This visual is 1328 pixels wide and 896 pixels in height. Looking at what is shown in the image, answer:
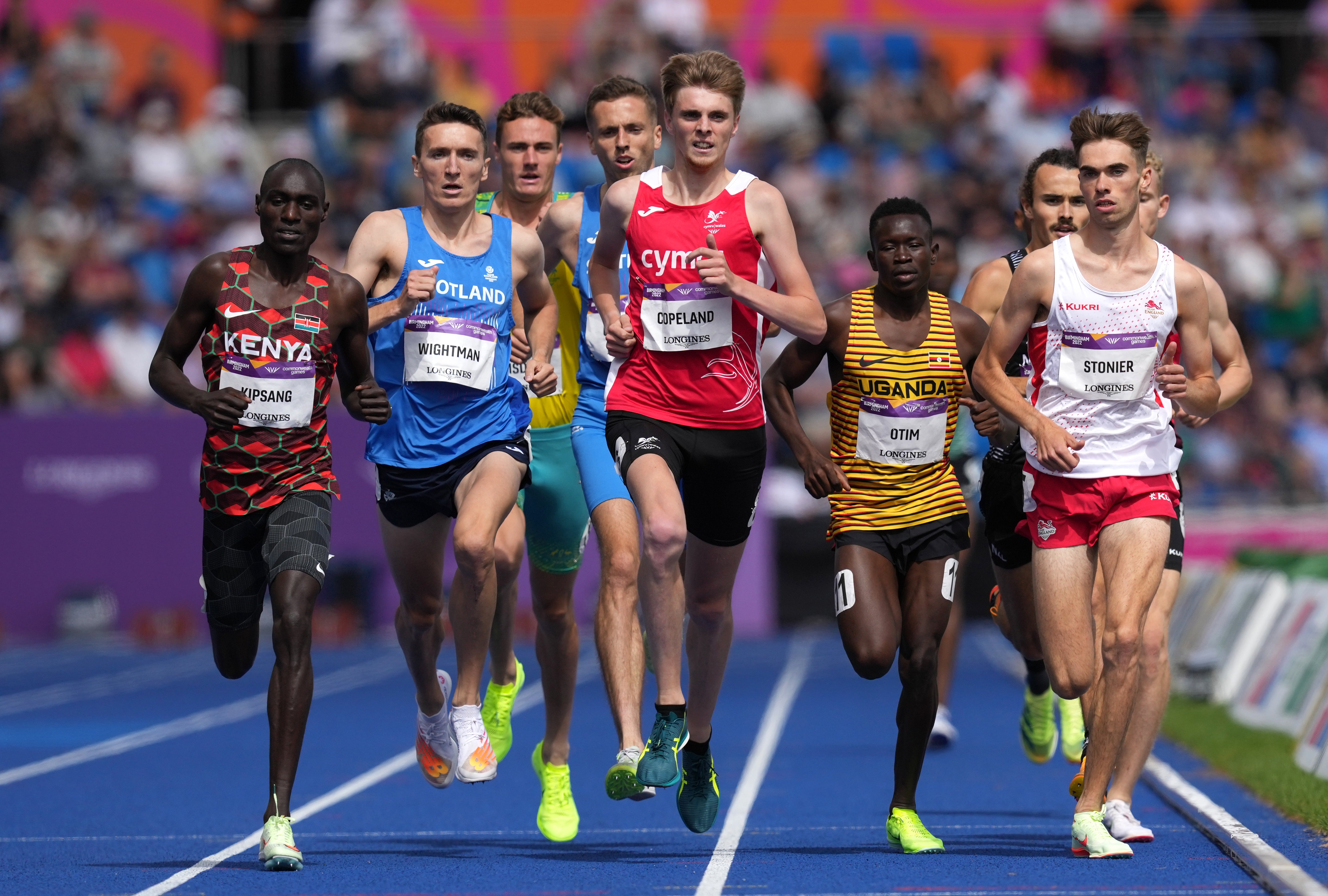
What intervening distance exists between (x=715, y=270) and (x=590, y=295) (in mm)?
1259

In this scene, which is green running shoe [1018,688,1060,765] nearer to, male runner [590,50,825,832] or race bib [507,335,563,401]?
male runner [590,50,825,832]

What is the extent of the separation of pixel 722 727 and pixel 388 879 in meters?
6.29

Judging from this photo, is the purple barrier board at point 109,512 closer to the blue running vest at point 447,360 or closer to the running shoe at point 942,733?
the running shoe at point 942,733

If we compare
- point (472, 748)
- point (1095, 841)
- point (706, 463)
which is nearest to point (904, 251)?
point (706, 463)

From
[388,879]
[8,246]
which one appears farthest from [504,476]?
[8,246]

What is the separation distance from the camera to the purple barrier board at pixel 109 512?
19609mm

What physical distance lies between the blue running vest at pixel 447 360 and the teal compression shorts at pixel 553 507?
0.57 meters

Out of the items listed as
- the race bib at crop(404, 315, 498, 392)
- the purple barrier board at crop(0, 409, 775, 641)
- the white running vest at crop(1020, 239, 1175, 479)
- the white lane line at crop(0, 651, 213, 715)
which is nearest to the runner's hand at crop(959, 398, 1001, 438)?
the white running vest at crop(1020, 239, 1175, 479)

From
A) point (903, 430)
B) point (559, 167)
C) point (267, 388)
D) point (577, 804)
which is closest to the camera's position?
point (267, 388)

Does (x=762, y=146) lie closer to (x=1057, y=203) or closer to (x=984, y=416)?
(x=1057, y=203)

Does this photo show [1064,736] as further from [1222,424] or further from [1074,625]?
[1222,424]

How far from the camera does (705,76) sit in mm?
6992

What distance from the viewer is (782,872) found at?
6.56 m

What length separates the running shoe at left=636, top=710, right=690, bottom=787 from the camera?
6566 mm
